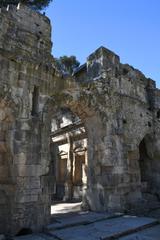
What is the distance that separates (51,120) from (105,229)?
3.69m

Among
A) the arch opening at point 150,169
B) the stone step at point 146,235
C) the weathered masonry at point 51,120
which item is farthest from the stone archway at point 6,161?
the arch opening at point 150,169

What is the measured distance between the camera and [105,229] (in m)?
5.73

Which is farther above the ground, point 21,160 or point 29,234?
point 21,160

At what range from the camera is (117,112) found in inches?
359

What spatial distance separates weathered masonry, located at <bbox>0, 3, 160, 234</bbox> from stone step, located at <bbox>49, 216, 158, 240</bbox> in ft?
2.47

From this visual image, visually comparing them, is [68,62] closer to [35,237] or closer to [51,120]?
[51,120]

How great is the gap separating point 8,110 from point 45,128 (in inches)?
43.9

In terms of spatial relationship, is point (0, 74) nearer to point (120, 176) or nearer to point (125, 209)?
point (120, 176)

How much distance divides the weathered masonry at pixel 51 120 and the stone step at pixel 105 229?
751mm

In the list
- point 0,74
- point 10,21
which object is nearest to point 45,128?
point 0,74

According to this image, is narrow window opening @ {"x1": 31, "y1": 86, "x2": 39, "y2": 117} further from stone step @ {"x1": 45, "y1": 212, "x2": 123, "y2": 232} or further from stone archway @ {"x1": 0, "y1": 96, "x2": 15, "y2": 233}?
stone step @ {"x1": 45, "y1": 212, "x2": 123, "y2": 232}

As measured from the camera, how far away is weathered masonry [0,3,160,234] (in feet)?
→ 19.0

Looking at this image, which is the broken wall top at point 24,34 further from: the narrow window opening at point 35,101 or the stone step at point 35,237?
the stone step at point 35,237

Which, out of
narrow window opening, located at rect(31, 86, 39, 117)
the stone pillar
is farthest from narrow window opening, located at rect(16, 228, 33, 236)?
the stone pillar
